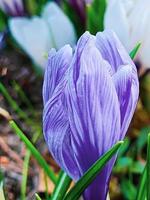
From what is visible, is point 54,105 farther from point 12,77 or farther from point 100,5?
point 12,77

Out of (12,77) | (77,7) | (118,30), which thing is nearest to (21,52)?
(12,77)

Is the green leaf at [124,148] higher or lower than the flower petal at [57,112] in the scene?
lower

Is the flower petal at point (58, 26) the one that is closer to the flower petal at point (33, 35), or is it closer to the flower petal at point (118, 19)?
the flower petal at point (33, 35)

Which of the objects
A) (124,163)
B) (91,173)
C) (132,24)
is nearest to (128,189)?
(124,163)

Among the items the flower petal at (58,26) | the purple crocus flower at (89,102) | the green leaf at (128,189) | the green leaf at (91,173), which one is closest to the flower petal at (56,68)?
the purple crocus flower at (89,102)

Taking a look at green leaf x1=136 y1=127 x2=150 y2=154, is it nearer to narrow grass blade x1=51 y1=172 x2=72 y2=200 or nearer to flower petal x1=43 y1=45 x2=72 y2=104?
narrow grass blade x1=51 y1=172 x2=72 y2=200

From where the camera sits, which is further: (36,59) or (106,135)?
(36,59)

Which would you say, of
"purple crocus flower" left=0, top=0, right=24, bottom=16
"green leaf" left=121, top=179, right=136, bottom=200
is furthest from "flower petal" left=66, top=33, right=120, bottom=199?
"purple crocus flower" left=0, top=0, right=24, bottom=16

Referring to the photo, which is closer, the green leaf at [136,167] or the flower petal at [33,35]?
the green leaf at [136,167]
